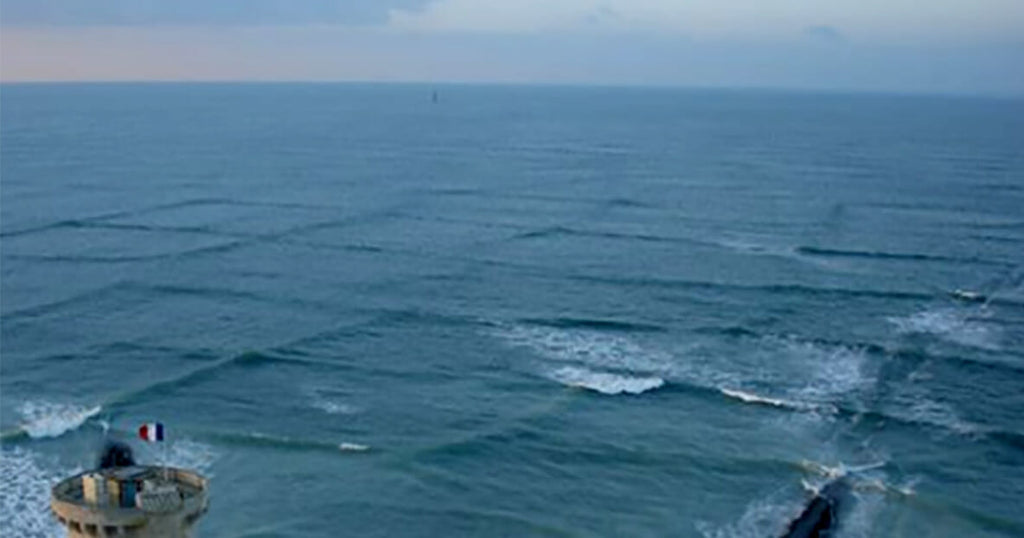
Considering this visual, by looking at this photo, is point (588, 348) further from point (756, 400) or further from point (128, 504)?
point (128, 504)

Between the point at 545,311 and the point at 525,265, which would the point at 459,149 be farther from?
the point at 545,311

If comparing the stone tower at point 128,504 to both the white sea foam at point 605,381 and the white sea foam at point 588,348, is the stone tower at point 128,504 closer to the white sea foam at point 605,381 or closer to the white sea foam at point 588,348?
the white sea foam at point 605,381

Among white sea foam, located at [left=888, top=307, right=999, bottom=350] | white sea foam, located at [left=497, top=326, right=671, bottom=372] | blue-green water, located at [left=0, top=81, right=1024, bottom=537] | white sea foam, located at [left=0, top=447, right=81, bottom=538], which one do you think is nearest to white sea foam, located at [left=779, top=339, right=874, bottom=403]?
blue-green water, located at [left=0, top=81, right=1024, bottom=537]

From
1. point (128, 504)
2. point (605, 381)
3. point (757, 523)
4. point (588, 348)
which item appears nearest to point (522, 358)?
point (588, 348)

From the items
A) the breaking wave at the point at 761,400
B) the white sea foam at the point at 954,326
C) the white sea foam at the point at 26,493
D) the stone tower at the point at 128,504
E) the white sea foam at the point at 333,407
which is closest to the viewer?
the stone tower at the point at 128,504

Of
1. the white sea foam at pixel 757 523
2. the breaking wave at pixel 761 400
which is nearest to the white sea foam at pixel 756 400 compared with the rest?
the breaking wave at pixel 761 400

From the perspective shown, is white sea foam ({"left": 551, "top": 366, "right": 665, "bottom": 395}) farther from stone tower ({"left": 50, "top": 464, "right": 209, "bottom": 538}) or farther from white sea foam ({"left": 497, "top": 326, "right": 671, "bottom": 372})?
stone tower ({"left": 50, "top": 464, "right": 209, "bottom": 538})
